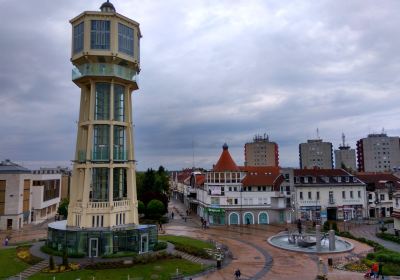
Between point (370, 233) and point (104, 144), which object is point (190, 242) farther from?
point (370, 233)

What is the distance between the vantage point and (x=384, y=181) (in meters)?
80.4

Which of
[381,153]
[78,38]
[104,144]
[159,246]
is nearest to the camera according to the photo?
[159,246]

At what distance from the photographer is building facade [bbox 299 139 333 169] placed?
169 m

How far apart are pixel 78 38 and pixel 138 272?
1133 inches

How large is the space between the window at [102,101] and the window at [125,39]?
16.2 ft

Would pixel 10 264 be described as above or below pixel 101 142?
below

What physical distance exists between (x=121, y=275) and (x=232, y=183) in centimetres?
4100

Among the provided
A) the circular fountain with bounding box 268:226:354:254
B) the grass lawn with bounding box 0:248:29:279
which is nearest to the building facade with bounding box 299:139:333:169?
the circular fountain with bounding box 268:226:354:254

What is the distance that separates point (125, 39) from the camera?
149 feet

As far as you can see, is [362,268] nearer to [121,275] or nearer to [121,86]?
[121,275]

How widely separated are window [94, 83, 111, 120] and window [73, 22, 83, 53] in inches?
200

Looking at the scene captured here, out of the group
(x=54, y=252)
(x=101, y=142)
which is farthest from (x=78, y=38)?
(x=54, y=252)

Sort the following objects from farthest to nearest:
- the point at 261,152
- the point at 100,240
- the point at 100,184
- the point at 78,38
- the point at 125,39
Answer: the point at 261,152 → the point at 100,184 → the point at 125,39 → the point at 78,38 → the point at 100,240

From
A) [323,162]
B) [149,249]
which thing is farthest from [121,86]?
[323,162]
